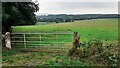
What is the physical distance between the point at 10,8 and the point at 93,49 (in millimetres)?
7926

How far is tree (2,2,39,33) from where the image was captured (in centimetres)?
Result: 1845

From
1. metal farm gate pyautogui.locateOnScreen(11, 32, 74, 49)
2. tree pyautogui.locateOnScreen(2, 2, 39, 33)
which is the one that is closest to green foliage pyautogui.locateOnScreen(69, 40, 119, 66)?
metal farm gate pyautogui.locateOnScreen(11, 32, 74, 49)

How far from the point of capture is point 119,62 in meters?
11.0

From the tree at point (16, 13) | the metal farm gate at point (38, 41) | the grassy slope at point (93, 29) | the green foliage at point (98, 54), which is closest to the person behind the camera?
the green foliage at point (98, 54)

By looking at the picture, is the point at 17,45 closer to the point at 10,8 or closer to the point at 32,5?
the point at 10,8

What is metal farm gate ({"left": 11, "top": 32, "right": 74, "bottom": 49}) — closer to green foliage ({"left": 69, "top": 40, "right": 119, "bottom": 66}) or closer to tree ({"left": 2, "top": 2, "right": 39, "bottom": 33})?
tree ({"left": 2, "top": 2, "right": 39, "bottom": 33})

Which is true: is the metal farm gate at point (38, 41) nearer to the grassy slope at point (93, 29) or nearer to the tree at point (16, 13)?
the tree at point (16, 13)

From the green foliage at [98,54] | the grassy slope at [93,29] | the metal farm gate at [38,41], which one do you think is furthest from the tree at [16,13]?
the green foliage at [98,54]

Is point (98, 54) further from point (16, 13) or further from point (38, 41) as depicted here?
point (16, 13)

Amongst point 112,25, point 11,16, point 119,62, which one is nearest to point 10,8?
point 11,16

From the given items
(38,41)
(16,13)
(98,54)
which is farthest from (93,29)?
(98,54)

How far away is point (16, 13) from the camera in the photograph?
62.3 ft

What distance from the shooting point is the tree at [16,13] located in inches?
726

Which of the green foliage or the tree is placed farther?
the tree
